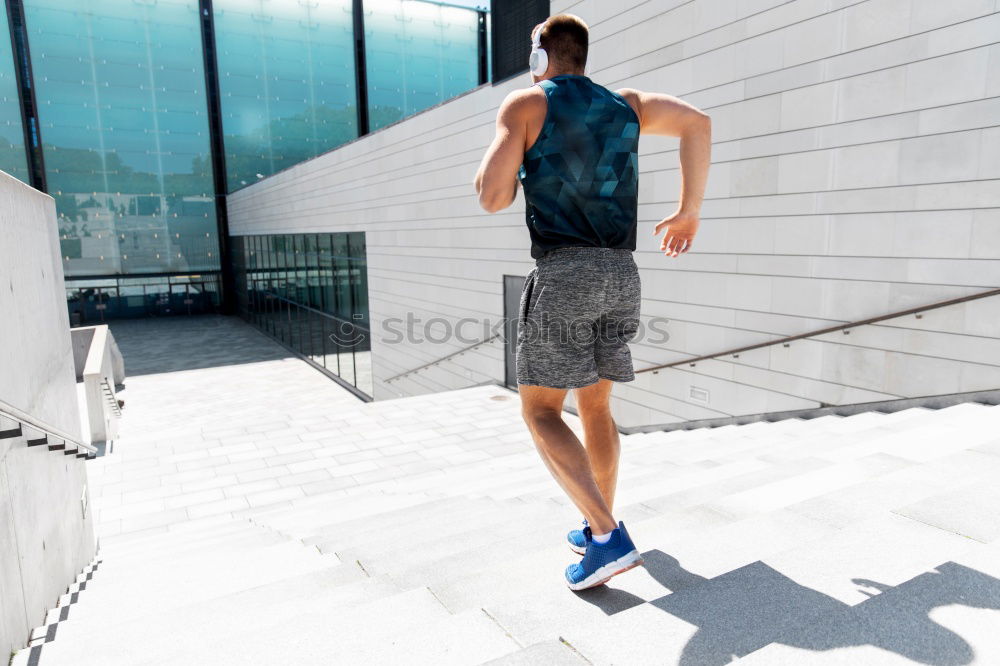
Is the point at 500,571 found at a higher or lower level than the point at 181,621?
higher

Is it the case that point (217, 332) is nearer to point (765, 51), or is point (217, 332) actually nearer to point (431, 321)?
point (431, 321)

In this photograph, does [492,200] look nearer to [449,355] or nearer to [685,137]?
[685,137]

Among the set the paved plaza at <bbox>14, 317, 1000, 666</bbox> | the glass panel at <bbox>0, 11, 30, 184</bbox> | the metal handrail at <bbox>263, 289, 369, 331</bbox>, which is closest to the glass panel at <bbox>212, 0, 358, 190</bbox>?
the glass panel at <bbox>0, 11, 30, 184</bbox>

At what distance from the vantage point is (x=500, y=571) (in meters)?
1.98

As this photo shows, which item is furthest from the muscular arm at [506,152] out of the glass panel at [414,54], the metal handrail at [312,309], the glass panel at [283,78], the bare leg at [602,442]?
the glass panel at [283,78]

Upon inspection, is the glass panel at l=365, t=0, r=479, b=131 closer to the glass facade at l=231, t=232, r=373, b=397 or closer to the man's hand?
the glass facade at l=231, t=232, r=373, b=397

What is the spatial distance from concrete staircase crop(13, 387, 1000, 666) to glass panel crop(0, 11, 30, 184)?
85.5 ft

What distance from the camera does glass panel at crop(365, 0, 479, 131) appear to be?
24.9 m

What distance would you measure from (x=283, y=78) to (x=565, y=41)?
26.6 metres

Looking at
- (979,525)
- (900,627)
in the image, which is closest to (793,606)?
(900,627)

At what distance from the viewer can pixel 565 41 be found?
5.98ft

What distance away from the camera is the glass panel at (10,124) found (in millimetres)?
22094

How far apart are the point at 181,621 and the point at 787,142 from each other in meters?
5.23

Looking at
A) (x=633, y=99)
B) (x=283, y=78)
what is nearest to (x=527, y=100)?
(x=633, y=99)
